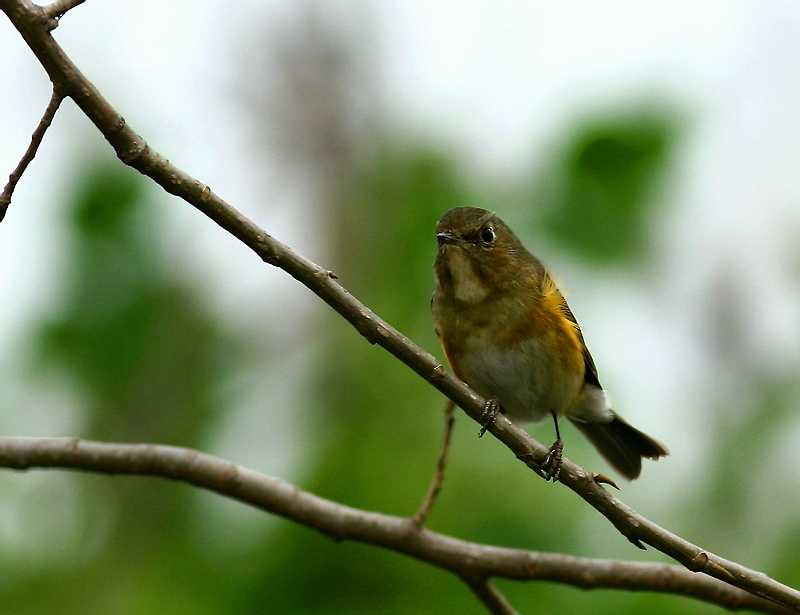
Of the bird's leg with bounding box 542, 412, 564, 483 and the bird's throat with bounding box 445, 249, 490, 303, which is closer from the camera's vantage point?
the bird's leg with bounding box 542, 412, 564, 483

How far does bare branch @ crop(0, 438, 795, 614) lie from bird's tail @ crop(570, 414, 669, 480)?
1636 millimetres

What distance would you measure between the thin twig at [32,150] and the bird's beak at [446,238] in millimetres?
2449

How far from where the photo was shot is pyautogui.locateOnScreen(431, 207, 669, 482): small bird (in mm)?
4961

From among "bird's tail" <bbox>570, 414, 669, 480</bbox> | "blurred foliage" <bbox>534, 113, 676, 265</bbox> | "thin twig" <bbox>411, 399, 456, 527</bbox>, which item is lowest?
"thin twig" <bbox>411, 399, 456, 527</bbox>

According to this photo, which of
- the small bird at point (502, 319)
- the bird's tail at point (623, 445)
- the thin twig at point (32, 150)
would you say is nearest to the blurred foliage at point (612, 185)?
the small bird at point (502, 319)

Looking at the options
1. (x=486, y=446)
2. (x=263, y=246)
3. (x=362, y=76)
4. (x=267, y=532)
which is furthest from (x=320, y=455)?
(x=362, y=76)

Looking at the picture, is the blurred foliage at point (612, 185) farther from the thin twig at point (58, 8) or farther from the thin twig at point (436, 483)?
the thin twig at point (58, 8)

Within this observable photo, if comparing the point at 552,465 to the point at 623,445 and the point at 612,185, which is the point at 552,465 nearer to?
the point at 612,185

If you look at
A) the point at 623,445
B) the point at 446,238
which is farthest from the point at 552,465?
the point at 623,445

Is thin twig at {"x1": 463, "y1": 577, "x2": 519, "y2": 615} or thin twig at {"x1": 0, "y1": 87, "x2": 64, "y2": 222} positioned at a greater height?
thin twig at {"x1": 0, "y1": 87, "x2": 64, "y2": 222}

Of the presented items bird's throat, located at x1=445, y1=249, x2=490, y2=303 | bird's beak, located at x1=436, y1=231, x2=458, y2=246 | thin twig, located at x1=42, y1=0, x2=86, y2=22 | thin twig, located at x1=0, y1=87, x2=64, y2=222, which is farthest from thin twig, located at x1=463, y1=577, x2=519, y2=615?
thin twig, located at x1=42, y1=0, x2=86, y2=22

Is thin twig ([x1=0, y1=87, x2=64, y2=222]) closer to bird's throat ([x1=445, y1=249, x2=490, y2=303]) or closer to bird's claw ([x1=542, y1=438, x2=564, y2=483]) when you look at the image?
bird's claw ([x1=542, y1=438, x2=564, y2=483])

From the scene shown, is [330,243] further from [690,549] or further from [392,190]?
[690,549]

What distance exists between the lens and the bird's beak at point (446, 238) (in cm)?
482
